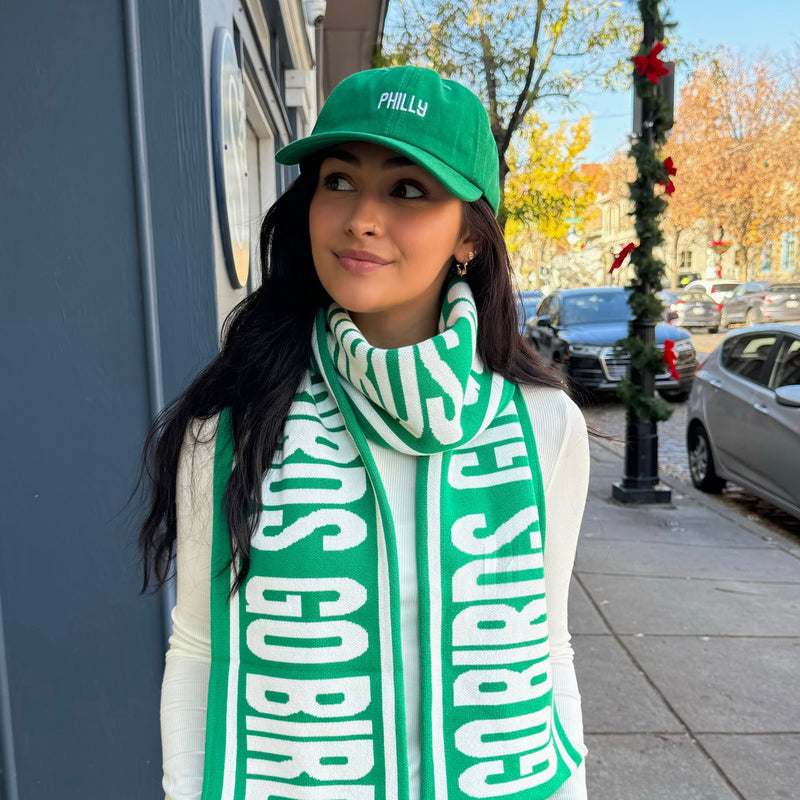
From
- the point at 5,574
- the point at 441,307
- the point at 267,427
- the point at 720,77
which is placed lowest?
the point at 5,574

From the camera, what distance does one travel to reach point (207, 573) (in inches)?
52.0

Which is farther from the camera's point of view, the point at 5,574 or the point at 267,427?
the point at 5,574

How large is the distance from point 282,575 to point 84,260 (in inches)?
46.4

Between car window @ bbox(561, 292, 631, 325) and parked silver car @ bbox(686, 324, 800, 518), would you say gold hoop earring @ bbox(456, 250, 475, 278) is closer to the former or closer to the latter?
parked silver car @ bbox(686, 324, 800, 518)

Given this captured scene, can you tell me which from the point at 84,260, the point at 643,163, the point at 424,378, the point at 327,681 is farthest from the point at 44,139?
the point at 643,163

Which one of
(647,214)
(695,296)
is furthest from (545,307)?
(695,296)

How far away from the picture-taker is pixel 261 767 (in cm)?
129

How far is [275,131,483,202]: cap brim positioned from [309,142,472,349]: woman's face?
34mm

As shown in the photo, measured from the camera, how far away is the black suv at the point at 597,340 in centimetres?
1273

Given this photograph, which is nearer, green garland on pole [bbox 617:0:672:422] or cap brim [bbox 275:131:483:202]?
cap brim [bbox 275:131:483:202]

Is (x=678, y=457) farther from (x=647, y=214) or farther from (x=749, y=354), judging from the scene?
(x=647, y=214)

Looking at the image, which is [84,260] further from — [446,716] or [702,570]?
[702,570]

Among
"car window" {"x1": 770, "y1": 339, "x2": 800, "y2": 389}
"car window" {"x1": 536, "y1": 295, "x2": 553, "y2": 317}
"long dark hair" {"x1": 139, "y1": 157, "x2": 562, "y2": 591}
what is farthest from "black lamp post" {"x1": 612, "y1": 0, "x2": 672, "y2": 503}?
"car window" {"x1": 536, "y1": 295, "x2": 553, "y2": 317}

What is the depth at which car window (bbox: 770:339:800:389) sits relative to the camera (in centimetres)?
648
